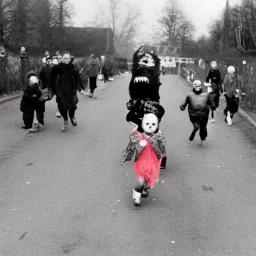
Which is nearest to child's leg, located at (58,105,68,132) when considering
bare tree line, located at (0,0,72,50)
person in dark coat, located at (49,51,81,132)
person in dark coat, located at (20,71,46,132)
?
person in dark coat, located at (49,51,81,132)

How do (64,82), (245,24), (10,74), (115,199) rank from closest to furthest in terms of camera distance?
(115,199) < (64,82) < (10,74) < (245,24)

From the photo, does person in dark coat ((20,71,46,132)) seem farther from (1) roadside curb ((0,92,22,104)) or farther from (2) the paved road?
→ (1) roadside curb ((0,92,22,104))

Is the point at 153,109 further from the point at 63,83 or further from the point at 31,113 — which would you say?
the point at 31,113

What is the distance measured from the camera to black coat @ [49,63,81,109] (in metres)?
12.2

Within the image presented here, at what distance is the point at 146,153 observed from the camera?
22.5 feet

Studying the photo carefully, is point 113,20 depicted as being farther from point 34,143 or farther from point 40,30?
point 34,143

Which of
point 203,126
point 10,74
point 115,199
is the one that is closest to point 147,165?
point 115,199

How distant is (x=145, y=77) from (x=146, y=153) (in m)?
2.25

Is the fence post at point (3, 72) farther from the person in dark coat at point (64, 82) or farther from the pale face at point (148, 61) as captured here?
the pale face at point (148, 61)

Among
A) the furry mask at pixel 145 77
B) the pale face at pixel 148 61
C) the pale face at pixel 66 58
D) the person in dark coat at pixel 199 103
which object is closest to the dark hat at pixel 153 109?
the furry mask at pixel 145 77

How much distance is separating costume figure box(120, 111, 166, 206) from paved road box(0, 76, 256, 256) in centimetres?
30

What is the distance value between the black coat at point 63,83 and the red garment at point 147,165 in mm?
5769

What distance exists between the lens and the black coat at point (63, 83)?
482 inches

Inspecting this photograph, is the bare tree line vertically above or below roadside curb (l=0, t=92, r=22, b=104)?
above
